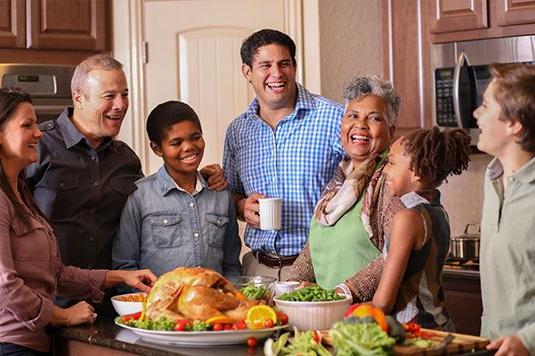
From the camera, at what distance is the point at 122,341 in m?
2.59

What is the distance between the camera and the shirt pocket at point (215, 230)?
11.1 ft

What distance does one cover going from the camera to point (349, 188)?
3098 millimetres

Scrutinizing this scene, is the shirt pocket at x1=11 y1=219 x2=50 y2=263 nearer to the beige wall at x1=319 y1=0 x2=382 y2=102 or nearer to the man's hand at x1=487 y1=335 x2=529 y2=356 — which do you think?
the man's hand at x1=487 y1=335 x2=529 y2=356

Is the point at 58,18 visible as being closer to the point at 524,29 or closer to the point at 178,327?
the point at 524,29

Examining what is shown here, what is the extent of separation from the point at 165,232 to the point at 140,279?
283 mm

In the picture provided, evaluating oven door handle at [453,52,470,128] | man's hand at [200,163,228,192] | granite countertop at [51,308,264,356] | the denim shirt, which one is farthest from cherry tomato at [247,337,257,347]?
oven door handle at [453,52,470,128]

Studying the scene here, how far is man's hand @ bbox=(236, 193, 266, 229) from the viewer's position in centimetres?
352

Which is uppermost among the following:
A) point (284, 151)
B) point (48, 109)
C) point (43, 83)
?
point (43, 83)

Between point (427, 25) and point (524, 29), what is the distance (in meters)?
0.50

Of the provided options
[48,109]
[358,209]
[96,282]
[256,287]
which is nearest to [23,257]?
[96,282]

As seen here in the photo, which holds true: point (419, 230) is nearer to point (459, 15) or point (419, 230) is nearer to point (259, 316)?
point (259, 316)

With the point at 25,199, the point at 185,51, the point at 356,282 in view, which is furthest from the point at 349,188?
the point at 185,51

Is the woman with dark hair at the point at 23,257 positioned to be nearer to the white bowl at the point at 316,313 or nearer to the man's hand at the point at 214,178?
the man's hand at the point at 214,178

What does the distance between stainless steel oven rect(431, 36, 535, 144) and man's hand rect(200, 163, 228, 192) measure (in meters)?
1.50
